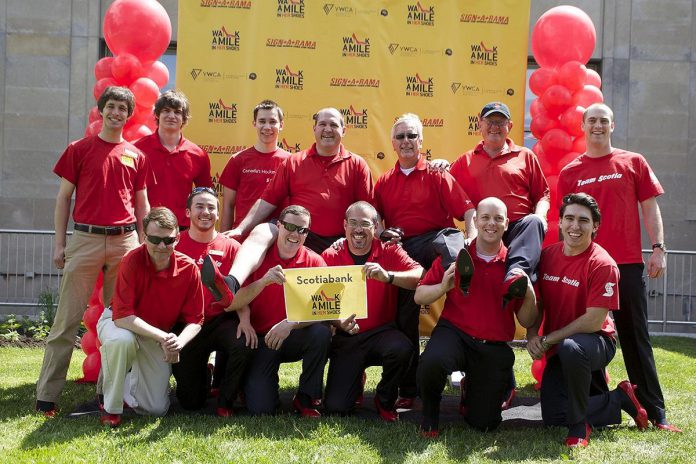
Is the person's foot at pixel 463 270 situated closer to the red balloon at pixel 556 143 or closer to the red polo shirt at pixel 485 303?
the red polo shirt at pixel 485 303

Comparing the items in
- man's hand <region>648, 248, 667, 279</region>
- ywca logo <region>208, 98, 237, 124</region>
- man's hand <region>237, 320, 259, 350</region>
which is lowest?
man's hand <region>237, 320, 259, 350</region>

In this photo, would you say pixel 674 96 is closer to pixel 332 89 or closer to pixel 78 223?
pixel 332 89

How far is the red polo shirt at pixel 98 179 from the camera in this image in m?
5.16

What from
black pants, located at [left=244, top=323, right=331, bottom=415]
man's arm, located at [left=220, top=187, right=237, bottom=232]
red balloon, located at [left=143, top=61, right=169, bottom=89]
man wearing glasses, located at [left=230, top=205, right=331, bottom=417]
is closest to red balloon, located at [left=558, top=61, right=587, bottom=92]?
man wearing glasses, located at [left=230, top=205, right=331, bottom=417]

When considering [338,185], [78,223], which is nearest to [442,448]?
[338,185]

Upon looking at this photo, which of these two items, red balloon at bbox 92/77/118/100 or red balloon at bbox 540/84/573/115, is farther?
red balloon at bbox 540/84/573/115

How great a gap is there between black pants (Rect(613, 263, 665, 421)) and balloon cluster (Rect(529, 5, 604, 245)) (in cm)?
149

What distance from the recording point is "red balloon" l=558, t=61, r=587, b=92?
6484 mm

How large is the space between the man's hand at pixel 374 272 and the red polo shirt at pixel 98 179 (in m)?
1.82

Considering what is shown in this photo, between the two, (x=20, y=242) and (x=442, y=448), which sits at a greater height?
(x=20, y=242)

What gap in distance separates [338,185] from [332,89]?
1.73 meters

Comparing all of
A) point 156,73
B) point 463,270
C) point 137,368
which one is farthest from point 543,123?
point 137,368

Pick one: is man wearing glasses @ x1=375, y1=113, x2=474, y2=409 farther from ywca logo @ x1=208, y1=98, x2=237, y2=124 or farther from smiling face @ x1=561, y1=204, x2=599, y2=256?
ywca logo @ x1=208, y1=98, x2=237, y2=124

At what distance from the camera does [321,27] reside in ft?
22.8
